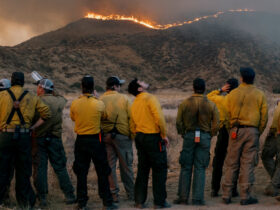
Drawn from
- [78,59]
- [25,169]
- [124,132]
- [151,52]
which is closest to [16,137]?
[25,169]

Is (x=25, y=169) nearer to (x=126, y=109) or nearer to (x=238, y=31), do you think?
(x=126, y=109)

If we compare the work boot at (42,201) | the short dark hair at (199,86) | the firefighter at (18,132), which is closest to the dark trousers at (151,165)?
the short dark hair at (199,86)

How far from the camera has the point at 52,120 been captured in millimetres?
7188

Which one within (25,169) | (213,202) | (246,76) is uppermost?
(246,76)

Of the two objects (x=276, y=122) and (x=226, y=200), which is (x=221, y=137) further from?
(x=226, y=200)

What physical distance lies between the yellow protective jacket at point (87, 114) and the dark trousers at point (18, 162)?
2.63ft

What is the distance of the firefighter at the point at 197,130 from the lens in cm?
704

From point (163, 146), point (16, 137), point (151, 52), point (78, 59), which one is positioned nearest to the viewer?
point (16, 137)

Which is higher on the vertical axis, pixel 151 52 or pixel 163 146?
pixel 151 52

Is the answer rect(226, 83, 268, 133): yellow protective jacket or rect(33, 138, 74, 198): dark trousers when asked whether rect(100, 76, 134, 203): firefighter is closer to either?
rect(33, 138, 74, 198): dark trousers

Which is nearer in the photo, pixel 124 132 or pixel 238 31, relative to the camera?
pixel 124 132

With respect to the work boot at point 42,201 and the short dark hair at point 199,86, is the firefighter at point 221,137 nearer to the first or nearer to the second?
the short dark hair at point 199,86

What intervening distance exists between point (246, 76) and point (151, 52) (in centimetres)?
7397

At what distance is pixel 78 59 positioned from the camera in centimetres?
6762
